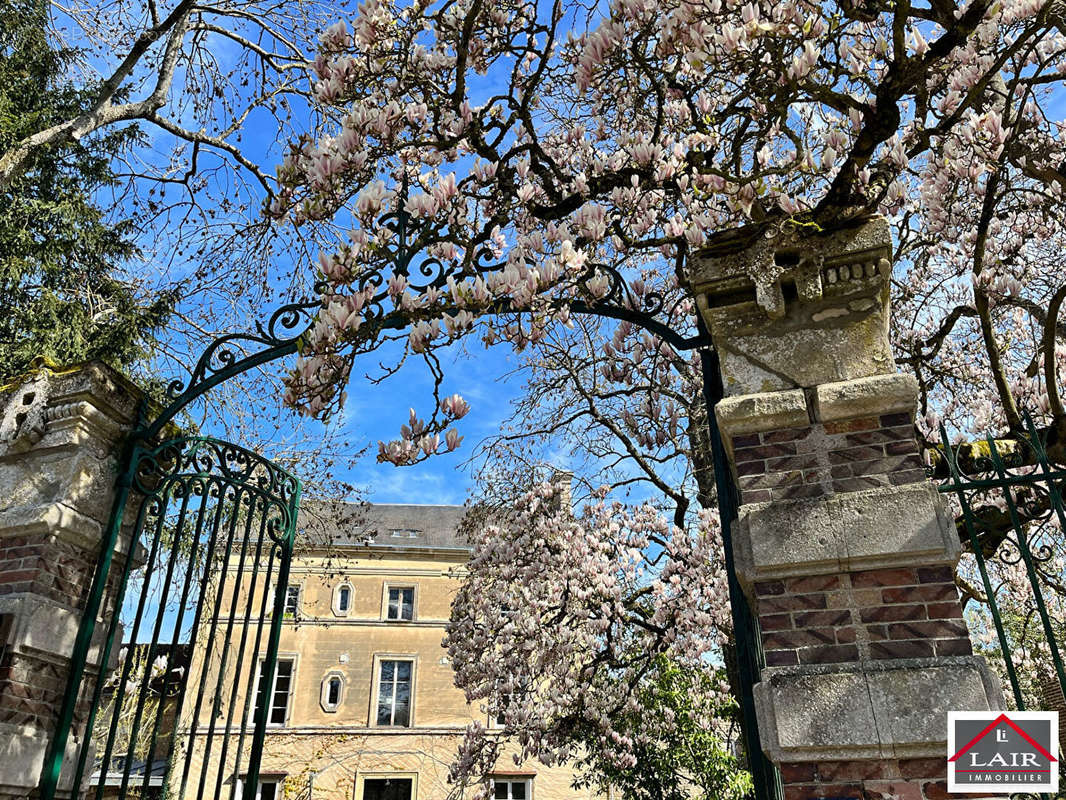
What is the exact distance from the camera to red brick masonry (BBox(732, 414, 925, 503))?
3.11m

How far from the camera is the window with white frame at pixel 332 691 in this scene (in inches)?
946

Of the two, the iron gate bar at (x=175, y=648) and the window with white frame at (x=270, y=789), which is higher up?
the iron gate bar at (x=175, y=648)

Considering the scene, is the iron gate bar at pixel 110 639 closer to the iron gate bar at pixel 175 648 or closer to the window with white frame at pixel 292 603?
the iron gate bar at pixel 175 648

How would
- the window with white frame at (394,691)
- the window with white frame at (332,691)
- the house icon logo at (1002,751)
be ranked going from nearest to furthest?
1. the house icon logo at (1002,751)
2. the window with white frame at (332,691)
3. the window with white frame at (394,691)

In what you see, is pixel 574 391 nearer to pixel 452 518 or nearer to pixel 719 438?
pixel 719 438

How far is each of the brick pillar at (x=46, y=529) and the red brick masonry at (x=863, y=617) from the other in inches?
143

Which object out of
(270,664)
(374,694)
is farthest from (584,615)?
(374,694)

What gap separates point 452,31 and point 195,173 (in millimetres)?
5768

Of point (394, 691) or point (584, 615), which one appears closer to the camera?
point (584, 615)

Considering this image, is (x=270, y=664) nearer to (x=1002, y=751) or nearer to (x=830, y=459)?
(x=830, y=459)

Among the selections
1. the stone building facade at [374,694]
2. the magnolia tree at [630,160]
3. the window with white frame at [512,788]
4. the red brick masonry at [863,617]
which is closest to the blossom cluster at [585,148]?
the magnolia tree at [630,160]

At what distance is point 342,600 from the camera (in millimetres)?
26000

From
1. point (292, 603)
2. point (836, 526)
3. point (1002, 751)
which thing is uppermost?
point (292, 603)

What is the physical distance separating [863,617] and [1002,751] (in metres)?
0.62
